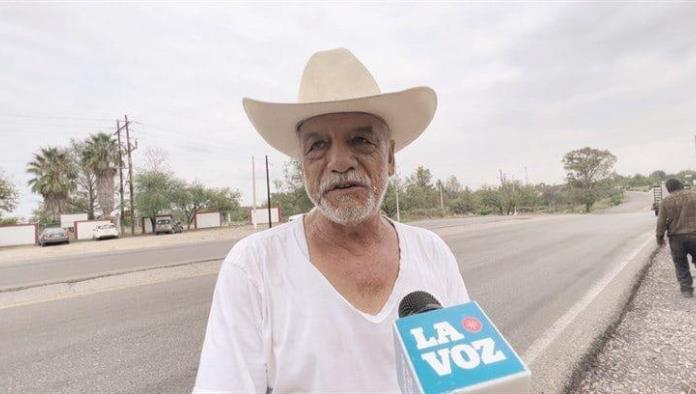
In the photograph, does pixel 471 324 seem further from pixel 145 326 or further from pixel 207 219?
pixel 207 219

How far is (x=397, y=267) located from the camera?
1.77 m

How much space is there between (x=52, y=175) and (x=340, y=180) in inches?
1865

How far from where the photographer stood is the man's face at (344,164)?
68.9 inches

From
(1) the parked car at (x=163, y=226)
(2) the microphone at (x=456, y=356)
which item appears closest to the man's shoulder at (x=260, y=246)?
(2) the microphone at (x=456, y=356)

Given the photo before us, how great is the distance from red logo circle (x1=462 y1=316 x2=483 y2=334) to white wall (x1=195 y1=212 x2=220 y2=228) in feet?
164

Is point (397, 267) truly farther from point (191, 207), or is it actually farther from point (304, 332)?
point (191, 207)

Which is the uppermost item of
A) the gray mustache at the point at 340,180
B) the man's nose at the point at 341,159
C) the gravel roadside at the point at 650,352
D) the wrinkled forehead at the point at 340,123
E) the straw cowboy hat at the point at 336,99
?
the straw cowboy hat at the point at 336,99

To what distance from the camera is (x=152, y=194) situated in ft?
135

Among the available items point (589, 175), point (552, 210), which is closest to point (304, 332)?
point (552, 210)

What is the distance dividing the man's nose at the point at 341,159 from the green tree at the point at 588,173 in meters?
70.7

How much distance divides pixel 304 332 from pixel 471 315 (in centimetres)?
64

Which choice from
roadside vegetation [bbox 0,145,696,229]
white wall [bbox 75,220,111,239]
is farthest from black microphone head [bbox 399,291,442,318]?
white wall [bbox 75,220,111,239]

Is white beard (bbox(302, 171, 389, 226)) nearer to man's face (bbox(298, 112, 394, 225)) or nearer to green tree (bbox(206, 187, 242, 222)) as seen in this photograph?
man's face (bbox(298, 112, 394, 225))

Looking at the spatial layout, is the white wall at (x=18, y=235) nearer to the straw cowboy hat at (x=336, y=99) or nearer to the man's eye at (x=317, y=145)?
the straw cowboy hat at (x=336, y=99)
